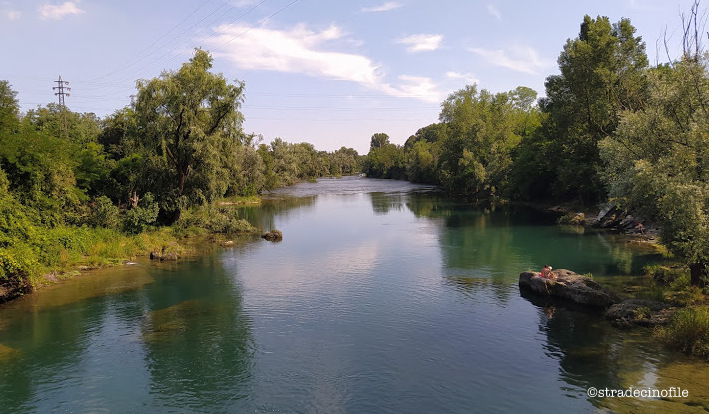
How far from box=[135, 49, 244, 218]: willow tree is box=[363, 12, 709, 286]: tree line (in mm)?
35000

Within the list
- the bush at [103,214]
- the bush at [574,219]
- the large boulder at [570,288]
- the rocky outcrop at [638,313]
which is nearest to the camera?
the rocky outcrop at [638,313]

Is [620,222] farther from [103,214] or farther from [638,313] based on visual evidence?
[103,214]

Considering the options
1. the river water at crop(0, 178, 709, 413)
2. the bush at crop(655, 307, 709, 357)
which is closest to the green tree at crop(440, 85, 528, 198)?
the river water at crop(0, 178, 709, 413)

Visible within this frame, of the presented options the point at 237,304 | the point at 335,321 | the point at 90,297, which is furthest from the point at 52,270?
the point at 335,321

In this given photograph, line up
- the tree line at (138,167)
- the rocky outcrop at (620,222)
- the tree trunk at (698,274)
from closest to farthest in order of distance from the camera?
the tree trunk at (698,274)
the tree line at (138,167)
the rocky outcrop at (620,222)

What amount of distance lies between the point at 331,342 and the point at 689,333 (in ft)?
52.0

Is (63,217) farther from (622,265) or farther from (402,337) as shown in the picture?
(622,265)

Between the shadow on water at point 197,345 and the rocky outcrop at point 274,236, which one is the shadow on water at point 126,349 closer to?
the shadow on water at point 197,345

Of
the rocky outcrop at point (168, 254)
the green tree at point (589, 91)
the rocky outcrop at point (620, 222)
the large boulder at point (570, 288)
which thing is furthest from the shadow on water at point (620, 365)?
the green tree at point (589, 91)

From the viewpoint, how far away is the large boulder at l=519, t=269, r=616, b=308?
2528 cm

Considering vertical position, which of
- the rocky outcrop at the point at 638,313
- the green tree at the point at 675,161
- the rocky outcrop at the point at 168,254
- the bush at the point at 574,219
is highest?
the green tree at the point at 675,161

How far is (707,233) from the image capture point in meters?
19.2

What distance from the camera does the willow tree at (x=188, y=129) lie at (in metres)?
43.8

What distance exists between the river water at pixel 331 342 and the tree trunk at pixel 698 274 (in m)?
5.80
